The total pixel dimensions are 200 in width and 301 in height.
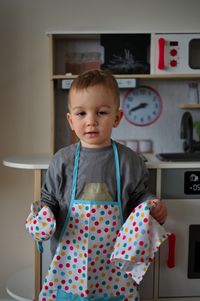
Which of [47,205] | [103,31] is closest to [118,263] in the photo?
[47,205]

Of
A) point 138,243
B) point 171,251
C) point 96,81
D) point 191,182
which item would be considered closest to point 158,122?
point 191,182

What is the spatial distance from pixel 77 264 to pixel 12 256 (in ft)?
2.77

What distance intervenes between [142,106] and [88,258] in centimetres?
93

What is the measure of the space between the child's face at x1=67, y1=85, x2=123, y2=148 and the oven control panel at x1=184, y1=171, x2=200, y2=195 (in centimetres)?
43

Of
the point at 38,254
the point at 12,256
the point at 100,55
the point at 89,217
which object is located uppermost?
the point at 100,55

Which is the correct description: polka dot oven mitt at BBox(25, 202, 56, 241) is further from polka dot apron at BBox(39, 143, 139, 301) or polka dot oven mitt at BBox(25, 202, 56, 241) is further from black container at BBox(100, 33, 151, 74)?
black container at BBox(100, 33, 151, 74)

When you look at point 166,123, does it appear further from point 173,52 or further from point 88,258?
point 88,258

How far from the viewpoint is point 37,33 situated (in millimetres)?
1715

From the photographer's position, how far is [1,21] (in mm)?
1707

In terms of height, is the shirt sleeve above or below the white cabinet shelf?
below

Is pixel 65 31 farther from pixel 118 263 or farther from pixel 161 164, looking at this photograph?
pixel 118 263

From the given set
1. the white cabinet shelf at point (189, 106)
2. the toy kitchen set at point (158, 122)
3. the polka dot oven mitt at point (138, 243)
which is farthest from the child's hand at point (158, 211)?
the white cabinet shelf at point (189, 106)

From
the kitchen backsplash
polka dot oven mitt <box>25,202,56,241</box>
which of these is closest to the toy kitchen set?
the kitchen backsplash

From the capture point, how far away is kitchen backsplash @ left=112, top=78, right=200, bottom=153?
1.77 m
